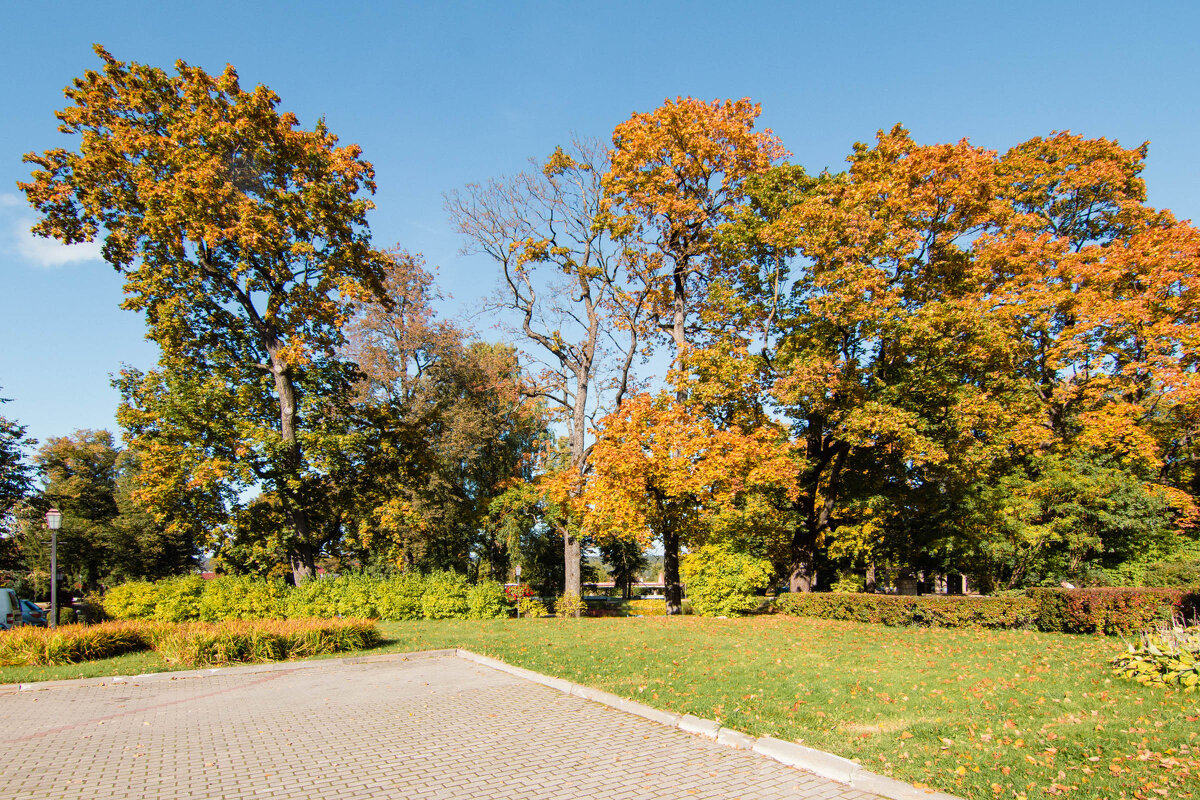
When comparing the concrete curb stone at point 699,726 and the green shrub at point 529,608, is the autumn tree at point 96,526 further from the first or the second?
the concrete curb stone at point 699,726

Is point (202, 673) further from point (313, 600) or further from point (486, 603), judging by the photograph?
point (486, 603)

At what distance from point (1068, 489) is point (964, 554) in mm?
4784

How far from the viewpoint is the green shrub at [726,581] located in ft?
62.8

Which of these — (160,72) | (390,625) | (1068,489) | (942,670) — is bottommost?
(390,625)

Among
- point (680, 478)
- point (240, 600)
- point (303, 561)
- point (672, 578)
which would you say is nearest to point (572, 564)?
point (672, 578)

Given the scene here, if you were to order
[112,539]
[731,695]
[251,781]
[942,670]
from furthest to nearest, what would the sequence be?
[112,539], [942,670], [731,695], [251,781]

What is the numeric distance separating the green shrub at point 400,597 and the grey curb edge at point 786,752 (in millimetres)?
11798

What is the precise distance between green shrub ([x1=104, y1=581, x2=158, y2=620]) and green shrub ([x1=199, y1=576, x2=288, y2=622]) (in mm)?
1710

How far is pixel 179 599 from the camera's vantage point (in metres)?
18.3

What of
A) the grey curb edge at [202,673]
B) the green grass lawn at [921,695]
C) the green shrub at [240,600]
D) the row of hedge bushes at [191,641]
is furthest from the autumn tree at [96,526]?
the green grass lawn at [921,695]

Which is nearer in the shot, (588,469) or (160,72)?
(160,72)

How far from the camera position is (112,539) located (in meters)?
38.3

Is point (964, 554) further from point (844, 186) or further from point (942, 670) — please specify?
point (942, 670)

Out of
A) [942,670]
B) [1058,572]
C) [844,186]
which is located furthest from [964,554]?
[942,670]
